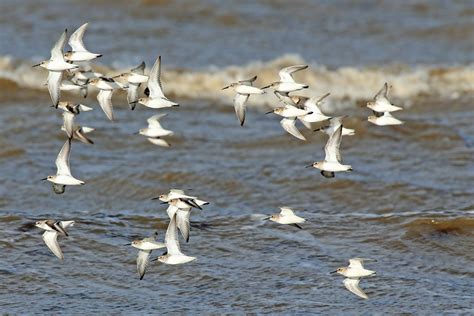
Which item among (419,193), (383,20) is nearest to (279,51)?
(383,20)

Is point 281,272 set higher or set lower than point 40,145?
lower

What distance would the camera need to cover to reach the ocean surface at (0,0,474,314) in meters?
9.30

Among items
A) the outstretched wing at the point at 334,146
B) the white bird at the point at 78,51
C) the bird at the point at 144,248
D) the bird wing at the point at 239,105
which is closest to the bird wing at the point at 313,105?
the outstretched wing at the point at 334,146

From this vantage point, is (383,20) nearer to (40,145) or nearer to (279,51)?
(279,51)

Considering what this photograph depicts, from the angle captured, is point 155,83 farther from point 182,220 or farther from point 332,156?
point 332,156

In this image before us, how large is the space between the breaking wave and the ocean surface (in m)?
0.04

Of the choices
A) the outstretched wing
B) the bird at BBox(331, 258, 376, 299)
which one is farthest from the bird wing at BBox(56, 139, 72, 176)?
the bird at BBox(331, 258, 376, 299)

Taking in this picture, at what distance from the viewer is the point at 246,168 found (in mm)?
12969

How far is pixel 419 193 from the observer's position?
471 inches

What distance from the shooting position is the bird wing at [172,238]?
8.86 meters

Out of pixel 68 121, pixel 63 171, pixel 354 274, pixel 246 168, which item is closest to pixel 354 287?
pixel 354 274

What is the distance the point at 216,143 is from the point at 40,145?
2293 mm

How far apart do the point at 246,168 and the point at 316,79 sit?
5.63 metres

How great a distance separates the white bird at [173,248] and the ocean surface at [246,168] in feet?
1.20
